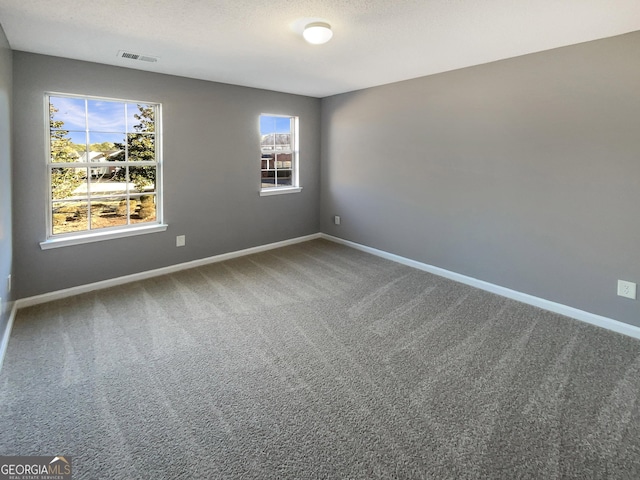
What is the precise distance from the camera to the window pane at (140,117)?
12.8ft

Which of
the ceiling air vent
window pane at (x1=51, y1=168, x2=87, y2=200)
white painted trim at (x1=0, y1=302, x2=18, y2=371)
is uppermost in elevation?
the ceiling air vent

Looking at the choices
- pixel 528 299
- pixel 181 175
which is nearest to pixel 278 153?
pixel 181 175

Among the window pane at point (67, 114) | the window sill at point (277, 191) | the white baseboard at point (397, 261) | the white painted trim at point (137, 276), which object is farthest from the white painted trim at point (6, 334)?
the window sill at point (277, 191)

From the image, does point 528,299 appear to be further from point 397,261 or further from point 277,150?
point 277,150

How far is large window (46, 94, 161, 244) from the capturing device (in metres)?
3.49

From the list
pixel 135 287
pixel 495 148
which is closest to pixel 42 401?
pixel 135 287

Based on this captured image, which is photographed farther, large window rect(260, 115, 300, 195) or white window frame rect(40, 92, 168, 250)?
large window rect(260, 115, 300, 195)

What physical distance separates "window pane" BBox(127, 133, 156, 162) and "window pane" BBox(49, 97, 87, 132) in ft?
1.48

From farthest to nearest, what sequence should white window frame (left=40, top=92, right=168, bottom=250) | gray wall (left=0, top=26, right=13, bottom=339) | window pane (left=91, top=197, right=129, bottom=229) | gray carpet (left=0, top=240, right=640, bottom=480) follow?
window pane (left=91, top=197, right=129, bottom=229) < white window frame (left=40, top=92, right=168, bottom=250) < gray wall (left=0, top=26, right=13, bottom=339) < gray carpet (left=0, top=240, right=640, bottom=480)

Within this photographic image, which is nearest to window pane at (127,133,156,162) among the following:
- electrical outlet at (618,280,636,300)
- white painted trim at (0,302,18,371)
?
white painted trim at (0,302,18,371)

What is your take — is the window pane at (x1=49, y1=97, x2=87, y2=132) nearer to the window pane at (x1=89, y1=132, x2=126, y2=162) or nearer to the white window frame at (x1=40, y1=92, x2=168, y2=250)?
the white window frame at (x1=40, y1=92, x2=168, y2=250)

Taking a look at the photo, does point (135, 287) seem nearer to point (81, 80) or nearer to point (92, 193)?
point (92, 193)

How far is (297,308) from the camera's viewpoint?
3.36m

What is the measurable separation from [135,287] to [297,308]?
6.00 ft
